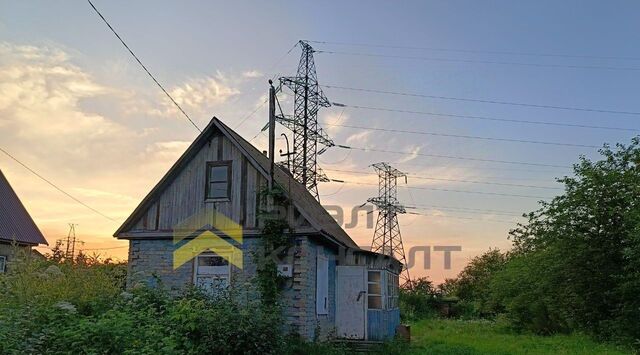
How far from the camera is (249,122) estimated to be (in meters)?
18.2

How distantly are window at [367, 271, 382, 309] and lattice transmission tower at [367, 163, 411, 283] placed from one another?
822 inches

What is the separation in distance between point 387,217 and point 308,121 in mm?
13333

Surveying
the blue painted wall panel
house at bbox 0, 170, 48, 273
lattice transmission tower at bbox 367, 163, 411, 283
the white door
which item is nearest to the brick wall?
the white door

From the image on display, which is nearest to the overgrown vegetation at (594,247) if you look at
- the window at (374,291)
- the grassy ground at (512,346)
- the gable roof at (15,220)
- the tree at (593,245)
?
the tree at (593,245)

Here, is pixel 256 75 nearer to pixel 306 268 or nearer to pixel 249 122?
pixel 249 122

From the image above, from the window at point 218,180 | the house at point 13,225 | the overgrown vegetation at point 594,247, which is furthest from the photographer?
the house at point 13,225

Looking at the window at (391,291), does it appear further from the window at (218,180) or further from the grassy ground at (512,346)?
the window at (218,180)

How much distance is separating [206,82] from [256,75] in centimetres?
235

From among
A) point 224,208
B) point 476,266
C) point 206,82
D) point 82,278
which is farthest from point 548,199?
point 476,266

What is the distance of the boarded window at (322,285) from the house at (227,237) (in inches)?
1.1

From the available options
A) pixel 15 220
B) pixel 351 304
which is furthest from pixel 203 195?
pixel 15 220

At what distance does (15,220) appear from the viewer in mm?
25719
